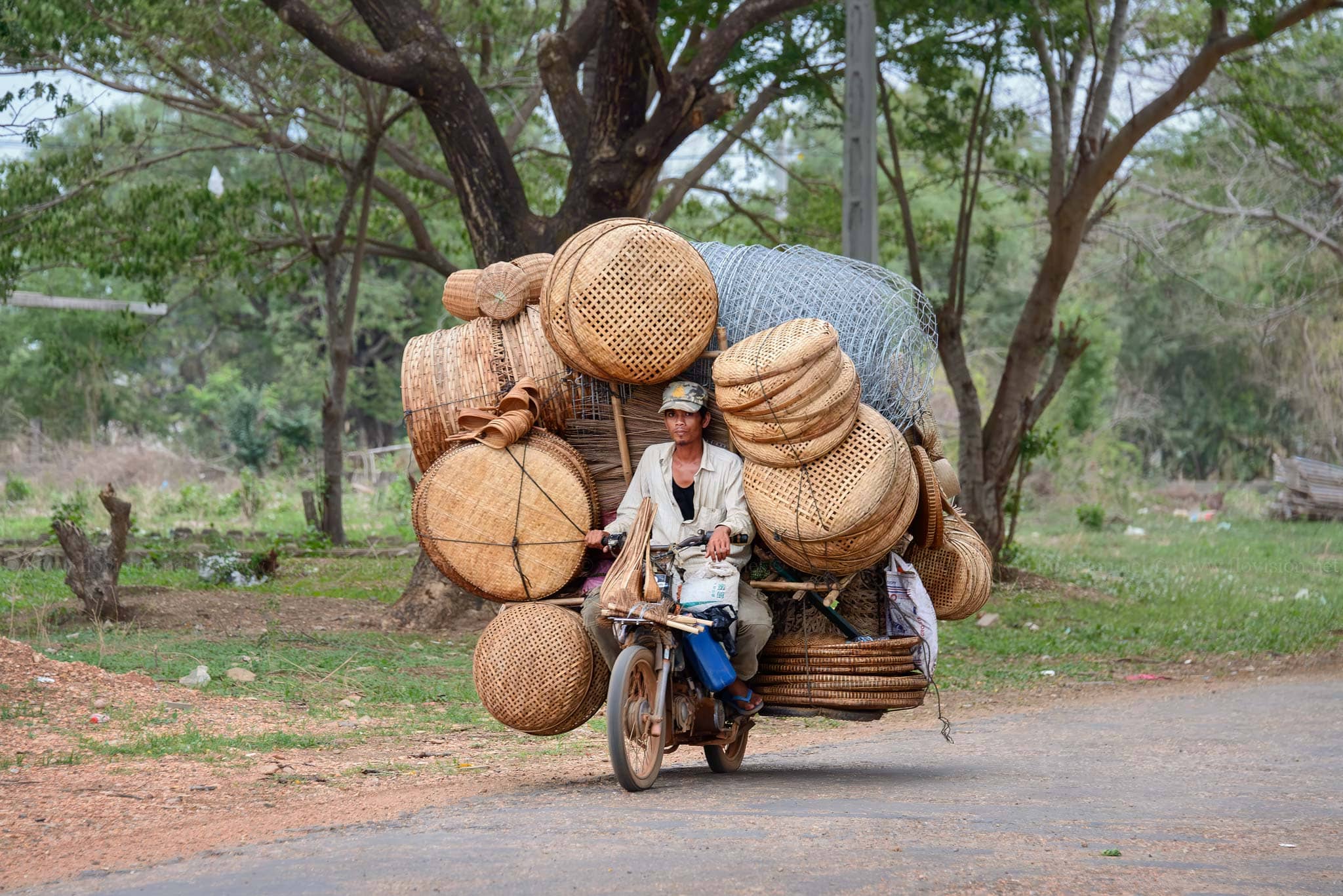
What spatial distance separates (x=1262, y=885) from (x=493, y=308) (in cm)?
417

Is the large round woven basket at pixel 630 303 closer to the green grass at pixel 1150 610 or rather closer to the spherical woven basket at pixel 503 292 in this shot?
the spherical woven basket at pixel 503 292

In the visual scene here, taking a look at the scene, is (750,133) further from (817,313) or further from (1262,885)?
(1262,885)

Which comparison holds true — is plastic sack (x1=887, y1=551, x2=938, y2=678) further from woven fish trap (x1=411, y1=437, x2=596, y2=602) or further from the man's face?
woven fish trap (x1=411, y1=437, x2=596, y2=602)

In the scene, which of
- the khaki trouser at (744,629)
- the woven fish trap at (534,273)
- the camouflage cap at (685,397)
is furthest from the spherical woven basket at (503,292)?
the khaki trouser at (744,629)

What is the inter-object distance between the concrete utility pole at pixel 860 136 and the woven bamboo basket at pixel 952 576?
13.5 ft

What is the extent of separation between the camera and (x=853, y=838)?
16.0ft

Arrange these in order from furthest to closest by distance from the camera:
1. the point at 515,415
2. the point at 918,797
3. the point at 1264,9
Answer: the point at 1264,9, the point at 515,415, the point at 918,797

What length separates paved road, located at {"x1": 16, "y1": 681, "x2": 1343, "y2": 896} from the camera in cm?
434

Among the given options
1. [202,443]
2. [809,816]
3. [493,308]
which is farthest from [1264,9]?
[202,443]

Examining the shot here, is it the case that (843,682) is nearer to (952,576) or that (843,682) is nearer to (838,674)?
A: (838,674)

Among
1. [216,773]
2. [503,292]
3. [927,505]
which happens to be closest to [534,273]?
[503,292]

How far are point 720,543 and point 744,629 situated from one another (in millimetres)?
443

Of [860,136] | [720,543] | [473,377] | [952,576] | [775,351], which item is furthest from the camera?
[860,136]

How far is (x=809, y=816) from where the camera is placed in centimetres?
528
